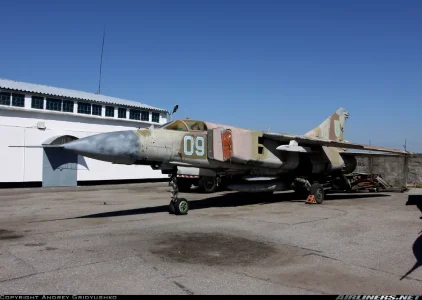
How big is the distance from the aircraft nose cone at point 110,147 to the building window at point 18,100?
18.9m

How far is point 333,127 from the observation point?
59.8 feet

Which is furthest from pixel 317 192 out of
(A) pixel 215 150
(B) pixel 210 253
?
(B) pixel 210 253

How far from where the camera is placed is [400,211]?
11883 millimetres

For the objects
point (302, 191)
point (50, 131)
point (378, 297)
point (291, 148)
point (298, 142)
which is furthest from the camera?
point (50, 131)

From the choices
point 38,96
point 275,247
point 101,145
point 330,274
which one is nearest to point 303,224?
point 275,247

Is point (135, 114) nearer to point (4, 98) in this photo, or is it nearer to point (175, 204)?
point (4, 98)

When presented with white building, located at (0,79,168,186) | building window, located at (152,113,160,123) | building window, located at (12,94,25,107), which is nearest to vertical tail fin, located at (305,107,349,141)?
white building, located at (0,79,168,186)

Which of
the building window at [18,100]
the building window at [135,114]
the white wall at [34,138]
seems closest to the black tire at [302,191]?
the white wall at [34,138]

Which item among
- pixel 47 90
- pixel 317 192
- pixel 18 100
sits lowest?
pixel 317 192

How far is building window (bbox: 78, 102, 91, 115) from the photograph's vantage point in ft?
92.9

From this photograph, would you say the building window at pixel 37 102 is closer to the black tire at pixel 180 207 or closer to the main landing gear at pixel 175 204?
the main landing gear at pixel 175 204

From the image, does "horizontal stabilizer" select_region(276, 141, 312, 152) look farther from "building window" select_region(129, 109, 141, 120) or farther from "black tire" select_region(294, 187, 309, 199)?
"building window" select_region(129, 109, 141, 120)

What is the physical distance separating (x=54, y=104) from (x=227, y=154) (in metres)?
19.7

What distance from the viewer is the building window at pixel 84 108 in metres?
28.3
